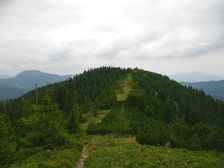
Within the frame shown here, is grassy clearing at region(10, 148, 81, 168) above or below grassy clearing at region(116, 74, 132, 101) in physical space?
below

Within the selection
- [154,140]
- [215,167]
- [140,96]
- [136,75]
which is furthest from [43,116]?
[136,75]

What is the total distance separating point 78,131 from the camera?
72.2 m

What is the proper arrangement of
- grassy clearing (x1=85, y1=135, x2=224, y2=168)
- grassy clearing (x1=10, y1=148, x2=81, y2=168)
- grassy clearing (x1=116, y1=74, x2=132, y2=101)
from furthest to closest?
grassy clearing (x1=116, y1=74, x2=132, y2=101)
grassy clearing (x1=85, y1=135, x2=224, y2=168)
grassy clearing (x1=10, y1=148, x2=81, y2=168)

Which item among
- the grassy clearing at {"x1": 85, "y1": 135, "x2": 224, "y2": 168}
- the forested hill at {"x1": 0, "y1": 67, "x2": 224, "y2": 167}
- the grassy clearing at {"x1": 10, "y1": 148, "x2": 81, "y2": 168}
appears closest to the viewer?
the grassy clearing at {"x1": 10, "y1": 148, "x2": 81, "y2": 168}

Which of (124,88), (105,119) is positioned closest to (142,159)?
(105,119)

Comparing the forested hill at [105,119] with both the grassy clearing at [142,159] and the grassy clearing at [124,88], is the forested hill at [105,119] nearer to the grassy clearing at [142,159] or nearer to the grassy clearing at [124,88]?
the grassy clearing at [124,88]

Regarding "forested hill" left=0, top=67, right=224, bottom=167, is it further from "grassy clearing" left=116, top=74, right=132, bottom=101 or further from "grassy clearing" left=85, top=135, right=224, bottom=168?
"grassy clearing" left=85, top=135, right=224, bottom=168

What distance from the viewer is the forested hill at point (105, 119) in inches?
2003

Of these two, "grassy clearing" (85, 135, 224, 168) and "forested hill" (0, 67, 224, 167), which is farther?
"forested hill" (0, 67, 224, 167)

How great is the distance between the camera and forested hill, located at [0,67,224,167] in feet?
167

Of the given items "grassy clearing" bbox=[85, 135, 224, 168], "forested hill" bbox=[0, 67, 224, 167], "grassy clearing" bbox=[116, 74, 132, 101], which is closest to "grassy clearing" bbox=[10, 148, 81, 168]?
"grassy clearing" bbox=[85, 135, 224, 168]

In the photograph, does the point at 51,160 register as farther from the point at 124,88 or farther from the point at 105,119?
the point at 124,88

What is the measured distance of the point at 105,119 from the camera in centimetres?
8788

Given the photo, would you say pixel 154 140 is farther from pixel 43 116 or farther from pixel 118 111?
pixel 118 111
